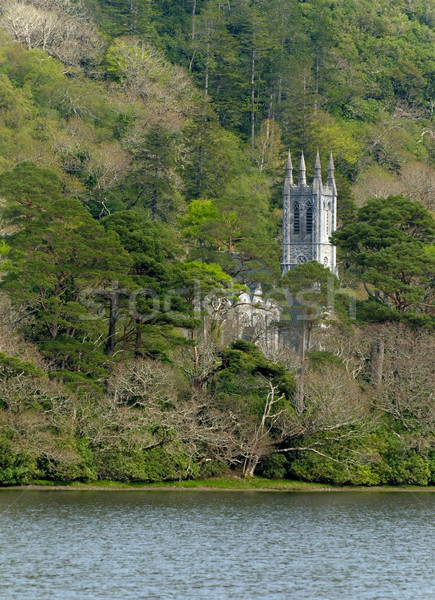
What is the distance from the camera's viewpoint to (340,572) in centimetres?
4231

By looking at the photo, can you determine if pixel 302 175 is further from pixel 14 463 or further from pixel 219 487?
pixel 14 463

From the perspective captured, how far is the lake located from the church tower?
46.6 m

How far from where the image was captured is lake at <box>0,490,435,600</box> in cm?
3953

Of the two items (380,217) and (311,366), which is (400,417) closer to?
(311,366)

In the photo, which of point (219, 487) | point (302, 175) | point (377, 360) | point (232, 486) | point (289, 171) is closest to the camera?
point (219, 487)

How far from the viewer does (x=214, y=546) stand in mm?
45750

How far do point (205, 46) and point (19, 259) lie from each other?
75.5m

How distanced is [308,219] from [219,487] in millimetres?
48424

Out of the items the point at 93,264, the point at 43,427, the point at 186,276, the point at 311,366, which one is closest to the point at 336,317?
the point at 311,366

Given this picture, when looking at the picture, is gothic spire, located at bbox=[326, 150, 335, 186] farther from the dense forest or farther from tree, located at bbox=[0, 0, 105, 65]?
tree, located at bbox=[0, 0, 105, 65]

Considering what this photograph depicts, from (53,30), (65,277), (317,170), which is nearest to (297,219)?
(317,170)

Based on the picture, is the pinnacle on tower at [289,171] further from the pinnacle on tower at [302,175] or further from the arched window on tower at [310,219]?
the arched window on tower at [310,219]

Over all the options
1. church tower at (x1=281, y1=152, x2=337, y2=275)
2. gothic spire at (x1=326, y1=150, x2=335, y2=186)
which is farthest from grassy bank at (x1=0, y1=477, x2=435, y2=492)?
gothic spire at (x1=326, y1=150, x2=335, y2=186)

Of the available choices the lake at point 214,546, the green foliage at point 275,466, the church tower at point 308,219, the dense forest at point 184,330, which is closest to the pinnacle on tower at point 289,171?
the church tower at point 308,219
